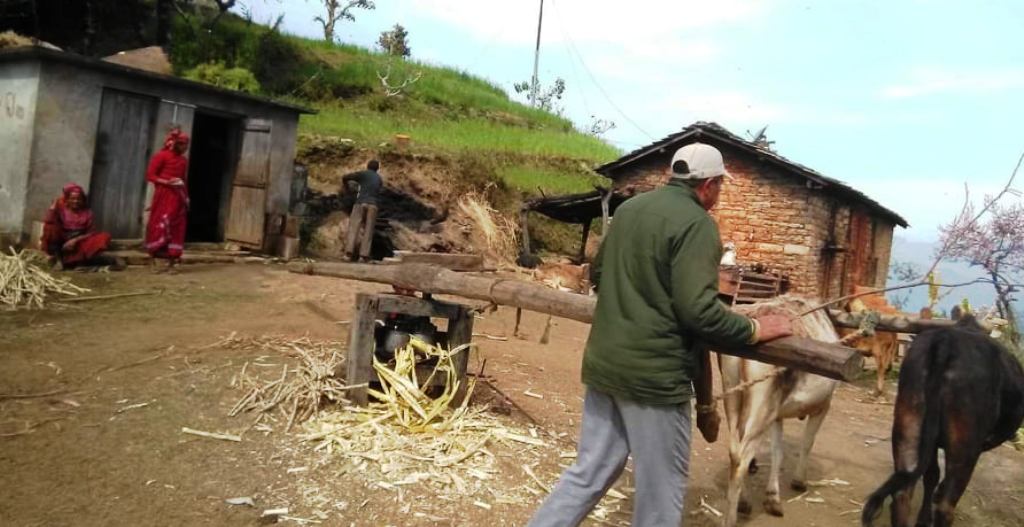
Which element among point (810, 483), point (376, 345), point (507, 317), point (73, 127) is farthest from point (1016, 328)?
point (73, 127)

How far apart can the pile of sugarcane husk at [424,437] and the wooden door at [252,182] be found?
26.4 feet

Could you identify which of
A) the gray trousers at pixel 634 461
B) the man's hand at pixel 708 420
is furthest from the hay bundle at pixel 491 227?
the gray trousers at pixel 634 461

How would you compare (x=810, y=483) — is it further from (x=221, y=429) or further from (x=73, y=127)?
(x=73, y=127)

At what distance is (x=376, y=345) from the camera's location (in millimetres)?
5523

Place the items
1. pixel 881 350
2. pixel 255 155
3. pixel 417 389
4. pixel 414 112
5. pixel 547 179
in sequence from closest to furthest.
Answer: pixel 417 389 < pixel 881 350 < pixel 255 155 < pixel 547 179 < pixel 414 112

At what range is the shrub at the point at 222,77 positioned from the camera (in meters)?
19.2

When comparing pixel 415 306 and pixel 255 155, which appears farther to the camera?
pixel 255 155

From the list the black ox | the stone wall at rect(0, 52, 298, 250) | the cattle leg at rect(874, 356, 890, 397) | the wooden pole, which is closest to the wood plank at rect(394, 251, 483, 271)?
the wooden pole

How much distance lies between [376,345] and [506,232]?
507 inches

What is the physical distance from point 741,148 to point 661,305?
13383 millimetres

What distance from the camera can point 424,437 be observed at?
4.84m

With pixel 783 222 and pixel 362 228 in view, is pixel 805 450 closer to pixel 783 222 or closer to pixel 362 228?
pixel 362 228

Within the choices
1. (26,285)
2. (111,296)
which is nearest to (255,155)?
(111,296)

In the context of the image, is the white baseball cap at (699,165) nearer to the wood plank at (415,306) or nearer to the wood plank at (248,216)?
the wood plank at (415,306)
